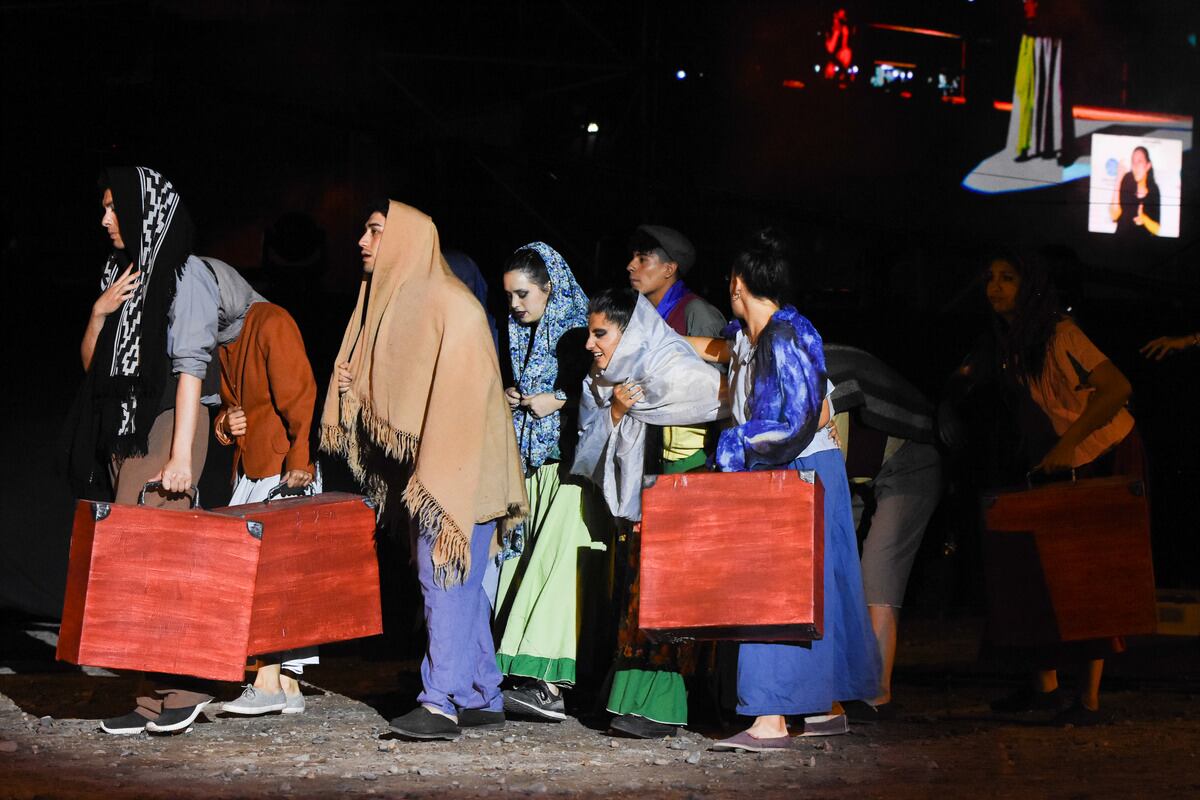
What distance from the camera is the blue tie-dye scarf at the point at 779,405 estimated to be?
4484 millimetres

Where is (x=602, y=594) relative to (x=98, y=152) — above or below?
below

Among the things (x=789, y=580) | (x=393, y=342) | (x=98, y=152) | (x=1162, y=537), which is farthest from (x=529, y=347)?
(x=1162, y=537)

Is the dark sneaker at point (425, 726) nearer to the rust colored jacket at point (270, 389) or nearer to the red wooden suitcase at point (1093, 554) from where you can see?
the rust colored jacket at point (270, 389)

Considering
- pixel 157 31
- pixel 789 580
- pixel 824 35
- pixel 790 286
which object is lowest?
pixel 789 580

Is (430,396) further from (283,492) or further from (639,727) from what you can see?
(639,727)

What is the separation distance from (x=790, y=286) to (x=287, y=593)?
1917 mm

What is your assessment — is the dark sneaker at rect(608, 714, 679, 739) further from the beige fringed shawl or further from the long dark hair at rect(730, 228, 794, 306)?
the long dark hair at rect(730, 228, 794, 306)

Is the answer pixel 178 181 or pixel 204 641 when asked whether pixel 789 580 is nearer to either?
pixel 204 641

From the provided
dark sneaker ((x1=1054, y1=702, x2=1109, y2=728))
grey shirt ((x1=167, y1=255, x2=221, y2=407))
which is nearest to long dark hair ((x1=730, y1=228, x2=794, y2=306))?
grey shirt ((x1=167, y1=255, x2=221, y2=407))

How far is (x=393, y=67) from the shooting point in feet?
32.8

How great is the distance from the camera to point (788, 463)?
15.2 ft

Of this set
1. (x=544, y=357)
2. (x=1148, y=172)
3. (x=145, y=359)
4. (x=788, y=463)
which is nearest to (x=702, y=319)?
(x=544, y=357)

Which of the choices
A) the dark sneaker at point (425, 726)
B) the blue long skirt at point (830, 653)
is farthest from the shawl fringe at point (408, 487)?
the blue long skirt at point (830, 653)

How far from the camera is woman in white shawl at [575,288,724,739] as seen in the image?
4.87 m
